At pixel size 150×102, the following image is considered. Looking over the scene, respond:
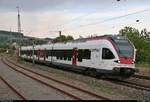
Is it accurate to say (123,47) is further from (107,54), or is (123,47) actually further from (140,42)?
(140,42)

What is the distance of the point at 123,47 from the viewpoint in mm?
25125

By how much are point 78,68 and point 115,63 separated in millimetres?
7366

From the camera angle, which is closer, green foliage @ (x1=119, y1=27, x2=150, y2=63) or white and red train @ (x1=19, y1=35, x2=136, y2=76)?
white and red train @ (x1=19, y1=35, x2=136, y2=76)

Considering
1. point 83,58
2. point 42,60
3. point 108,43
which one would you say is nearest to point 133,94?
point 108,43

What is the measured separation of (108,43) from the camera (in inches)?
1001

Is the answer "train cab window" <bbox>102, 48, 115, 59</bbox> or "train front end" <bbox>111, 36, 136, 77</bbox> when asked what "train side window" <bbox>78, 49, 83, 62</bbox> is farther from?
"train front end" <bbox>111, 36, 136, 77</bbox>

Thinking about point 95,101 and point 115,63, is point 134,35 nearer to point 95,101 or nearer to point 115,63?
point 115,63

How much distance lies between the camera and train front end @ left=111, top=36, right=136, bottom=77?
2441 centimetres

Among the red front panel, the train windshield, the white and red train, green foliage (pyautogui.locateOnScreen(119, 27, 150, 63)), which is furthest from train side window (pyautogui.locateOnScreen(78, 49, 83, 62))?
green foliage (pyautogui.locateOnScreen(119, 27, 150, 63))

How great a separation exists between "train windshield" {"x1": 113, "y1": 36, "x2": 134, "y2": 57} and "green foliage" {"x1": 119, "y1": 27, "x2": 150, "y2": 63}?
147 ft

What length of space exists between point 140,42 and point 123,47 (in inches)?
2563

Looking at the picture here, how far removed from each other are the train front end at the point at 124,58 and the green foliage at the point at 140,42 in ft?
147

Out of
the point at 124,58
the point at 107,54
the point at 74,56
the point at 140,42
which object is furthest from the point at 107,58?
the point at 140,42

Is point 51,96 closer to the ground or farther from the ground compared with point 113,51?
closer to the ground
